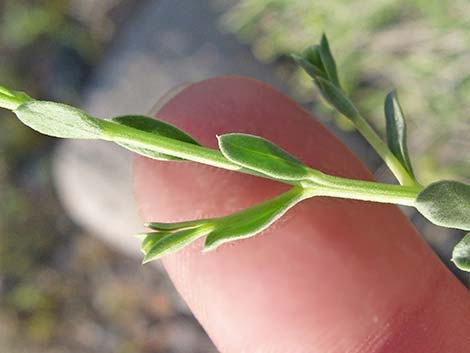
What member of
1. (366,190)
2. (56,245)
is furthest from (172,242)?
(56,245)

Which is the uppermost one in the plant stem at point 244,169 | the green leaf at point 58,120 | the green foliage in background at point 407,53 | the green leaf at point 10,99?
the green leaf at point 10,99

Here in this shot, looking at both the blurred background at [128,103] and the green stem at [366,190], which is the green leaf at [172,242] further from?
the blurred background at [128,103]

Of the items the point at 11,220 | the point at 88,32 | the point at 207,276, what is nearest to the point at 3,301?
the point at 11,220

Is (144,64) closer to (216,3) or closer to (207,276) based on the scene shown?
(216,3)

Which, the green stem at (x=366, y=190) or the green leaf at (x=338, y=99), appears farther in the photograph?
the green leaf at (x=338, y=99)

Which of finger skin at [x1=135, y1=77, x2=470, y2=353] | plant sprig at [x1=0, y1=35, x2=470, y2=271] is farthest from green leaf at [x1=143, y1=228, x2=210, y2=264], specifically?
finger skin at [x1=135, y1=77, x2=470, y2=353]

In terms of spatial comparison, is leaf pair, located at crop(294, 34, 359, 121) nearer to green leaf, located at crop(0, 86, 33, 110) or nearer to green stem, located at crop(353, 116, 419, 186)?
green stem, located at crop(353, 116, 419, 186)

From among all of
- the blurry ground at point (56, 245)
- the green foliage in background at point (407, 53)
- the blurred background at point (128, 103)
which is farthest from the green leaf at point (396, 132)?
the blurry ground at point (56, 245)
